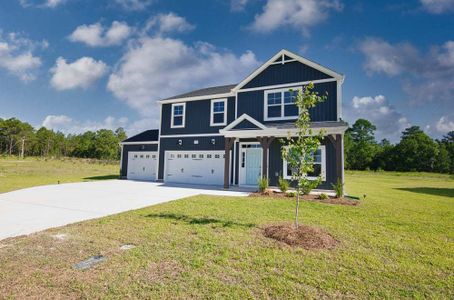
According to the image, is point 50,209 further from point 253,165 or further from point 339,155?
point 339,155

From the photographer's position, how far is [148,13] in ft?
45.8

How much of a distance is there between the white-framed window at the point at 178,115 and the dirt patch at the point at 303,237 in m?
13.4

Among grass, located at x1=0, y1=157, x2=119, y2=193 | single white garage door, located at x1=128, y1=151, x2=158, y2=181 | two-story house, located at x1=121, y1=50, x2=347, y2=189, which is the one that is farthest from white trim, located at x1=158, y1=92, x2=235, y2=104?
grass, located at x1=0, y1=157, x2=119, y2=193

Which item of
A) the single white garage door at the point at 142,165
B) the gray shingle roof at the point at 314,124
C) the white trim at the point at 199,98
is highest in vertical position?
the white trim at the point at 199,98

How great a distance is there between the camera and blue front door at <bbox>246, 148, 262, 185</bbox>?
1444 cm

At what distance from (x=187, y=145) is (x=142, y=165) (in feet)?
16.1

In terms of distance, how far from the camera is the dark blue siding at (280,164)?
12.2 m

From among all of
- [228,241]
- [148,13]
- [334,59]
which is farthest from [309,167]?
[148,13]

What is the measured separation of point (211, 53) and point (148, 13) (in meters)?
4.44

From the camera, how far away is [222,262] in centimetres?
372

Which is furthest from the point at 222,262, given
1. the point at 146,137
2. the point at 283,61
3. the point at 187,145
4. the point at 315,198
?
the point at 146,137

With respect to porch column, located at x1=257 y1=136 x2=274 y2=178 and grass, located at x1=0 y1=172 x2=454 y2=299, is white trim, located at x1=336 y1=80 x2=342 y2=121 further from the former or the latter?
grass, located at x1=0 y1=172 x2=454 y2=299

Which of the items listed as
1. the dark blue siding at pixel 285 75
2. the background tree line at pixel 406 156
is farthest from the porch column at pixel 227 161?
the background tree line at pixel 406 156

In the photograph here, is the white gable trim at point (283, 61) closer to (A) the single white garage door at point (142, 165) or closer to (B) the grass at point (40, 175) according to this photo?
(A) the single white garage door at point (142, 165)
